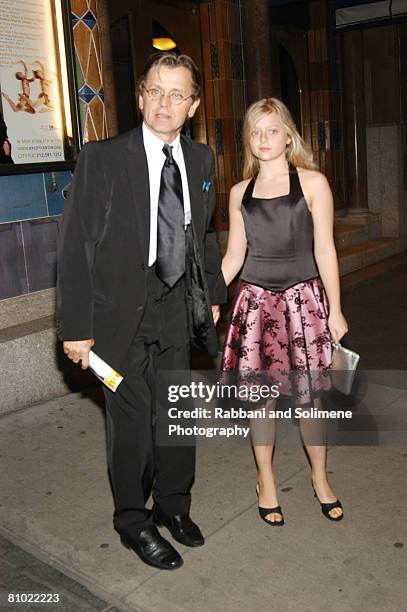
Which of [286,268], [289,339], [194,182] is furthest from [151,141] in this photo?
[289,339]

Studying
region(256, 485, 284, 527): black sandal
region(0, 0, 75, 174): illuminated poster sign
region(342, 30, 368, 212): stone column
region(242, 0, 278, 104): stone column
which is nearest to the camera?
region(256, 485, 284, 527): black sandal

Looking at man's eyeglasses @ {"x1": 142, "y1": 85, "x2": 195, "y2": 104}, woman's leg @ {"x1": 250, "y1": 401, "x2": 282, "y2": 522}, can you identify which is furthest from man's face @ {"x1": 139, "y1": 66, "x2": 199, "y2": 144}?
woman's leg @ {"x1": 250, "y1": 401, "x2": 282, "y2": 522}

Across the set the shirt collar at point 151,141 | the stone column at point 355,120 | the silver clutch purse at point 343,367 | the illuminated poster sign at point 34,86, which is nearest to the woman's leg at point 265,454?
the silver clutch purse at point 343,367

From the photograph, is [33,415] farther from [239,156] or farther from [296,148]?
[239,156]

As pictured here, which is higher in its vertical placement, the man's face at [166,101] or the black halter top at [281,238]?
the man's face at [166,101]

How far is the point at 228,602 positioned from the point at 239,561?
0.27 m

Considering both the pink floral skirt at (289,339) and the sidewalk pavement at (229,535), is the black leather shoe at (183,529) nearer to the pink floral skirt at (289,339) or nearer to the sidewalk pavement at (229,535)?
the sidewalk pavement at (229,535)

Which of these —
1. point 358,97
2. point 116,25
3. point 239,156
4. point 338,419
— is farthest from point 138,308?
point 358,97

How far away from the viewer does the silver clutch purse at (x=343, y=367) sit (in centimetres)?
304

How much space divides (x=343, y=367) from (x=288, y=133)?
1049mm

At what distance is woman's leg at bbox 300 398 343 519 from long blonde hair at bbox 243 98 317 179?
3.56ft

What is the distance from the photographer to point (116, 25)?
7.53 metres

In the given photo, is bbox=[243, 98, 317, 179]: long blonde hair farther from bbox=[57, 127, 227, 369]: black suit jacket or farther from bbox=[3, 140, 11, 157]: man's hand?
Result: bbox=[3, 140, 11, 157]: man's hand

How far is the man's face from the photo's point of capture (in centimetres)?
270
